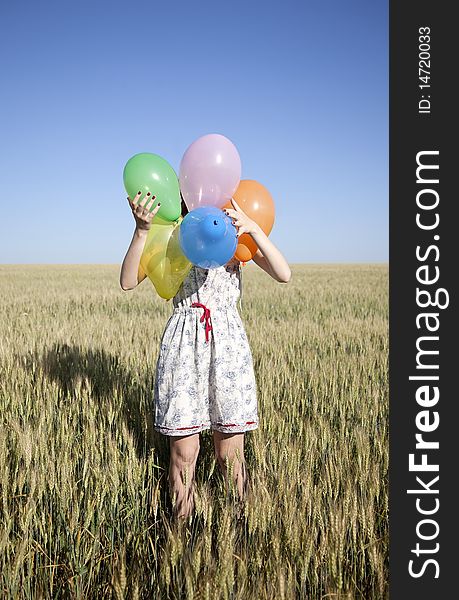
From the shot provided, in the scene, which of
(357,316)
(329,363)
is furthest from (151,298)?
(329,363)

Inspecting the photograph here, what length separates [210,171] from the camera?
199cm

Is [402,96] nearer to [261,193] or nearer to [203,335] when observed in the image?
[261,193]

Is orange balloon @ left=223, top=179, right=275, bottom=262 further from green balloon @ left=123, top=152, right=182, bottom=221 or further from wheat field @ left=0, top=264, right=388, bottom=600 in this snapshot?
wheat field @ left=0, top=264, right=388, bottom=600

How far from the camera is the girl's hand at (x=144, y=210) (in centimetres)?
193

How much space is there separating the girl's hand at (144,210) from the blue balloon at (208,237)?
0.52 feet

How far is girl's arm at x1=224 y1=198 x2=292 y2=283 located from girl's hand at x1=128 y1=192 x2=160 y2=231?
30cm

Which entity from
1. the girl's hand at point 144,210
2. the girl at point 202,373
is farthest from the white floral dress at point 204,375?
the girl's hand at point 144,210

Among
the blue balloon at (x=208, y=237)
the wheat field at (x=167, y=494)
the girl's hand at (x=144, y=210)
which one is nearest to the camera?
the wheat field at (x=167, y=494)

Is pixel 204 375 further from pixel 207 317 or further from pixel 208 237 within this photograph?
pixel 208 237

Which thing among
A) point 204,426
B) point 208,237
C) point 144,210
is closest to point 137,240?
point 144,210

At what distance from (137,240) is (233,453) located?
0.97m

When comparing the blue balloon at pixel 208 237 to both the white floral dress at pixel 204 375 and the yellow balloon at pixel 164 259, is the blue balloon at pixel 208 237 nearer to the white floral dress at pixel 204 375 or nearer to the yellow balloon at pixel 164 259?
the yellow balloon at pixel 164 259

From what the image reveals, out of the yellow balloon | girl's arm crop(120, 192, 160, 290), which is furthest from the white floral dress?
girl's arm crop(120, 192, 160, 290)

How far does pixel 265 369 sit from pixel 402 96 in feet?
7.45
